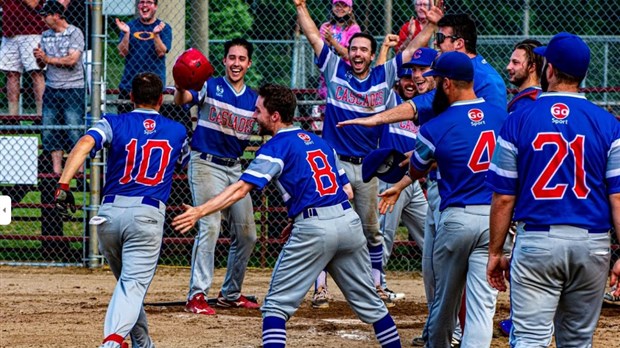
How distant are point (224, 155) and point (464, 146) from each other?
349 cm

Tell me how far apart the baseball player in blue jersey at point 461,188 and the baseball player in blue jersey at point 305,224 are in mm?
481

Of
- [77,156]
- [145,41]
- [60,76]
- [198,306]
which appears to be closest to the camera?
[77,156]

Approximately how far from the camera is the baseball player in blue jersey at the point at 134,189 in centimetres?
679

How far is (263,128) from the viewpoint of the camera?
6.78 m

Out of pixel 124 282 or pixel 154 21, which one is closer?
pixel 124 282

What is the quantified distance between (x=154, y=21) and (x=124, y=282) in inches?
223

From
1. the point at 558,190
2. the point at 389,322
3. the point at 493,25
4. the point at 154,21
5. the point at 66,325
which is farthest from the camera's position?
the point at 493,25

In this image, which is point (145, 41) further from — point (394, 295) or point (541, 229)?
point (541, 229)

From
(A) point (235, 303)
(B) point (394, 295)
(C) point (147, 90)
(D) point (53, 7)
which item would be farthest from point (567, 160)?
(D) point (53, 7)

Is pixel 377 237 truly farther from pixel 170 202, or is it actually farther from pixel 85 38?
pixel 85 38

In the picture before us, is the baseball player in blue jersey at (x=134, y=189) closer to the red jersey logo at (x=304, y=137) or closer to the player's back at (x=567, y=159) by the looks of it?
the red jersey logo at (x=304, y=137)

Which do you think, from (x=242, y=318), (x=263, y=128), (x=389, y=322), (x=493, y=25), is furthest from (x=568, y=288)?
(x=493, y=25)

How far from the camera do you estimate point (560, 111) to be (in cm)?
498

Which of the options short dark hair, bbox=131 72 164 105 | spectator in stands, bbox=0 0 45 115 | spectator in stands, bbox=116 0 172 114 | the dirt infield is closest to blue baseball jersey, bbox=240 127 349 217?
short dark hair, bbox=131 72 164 105
